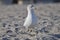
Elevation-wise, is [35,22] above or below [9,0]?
above

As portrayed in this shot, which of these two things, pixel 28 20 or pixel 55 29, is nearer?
pixel 28 20

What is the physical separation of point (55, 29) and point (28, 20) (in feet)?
3.37

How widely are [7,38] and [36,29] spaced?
1.43 metres

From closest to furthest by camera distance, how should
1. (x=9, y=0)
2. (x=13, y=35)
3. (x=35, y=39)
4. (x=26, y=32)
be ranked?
(x=35, y=39) < (x=13, y=35) < (x=26, y=32) < (x=9, y=0)

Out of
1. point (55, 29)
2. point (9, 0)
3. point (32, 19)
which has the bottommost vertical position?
point (9, 0)

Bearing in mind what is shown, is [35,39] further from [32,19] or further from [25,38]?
[32,19]

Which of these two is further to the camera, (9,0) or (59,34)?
(9,0)

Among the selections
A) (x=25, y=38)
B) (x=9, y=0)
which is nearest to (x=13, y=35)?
(x=25, y=38)

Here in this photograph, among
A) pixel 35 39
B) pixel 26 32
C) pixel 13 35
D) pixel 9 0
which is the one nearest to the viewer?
pixel 35 39

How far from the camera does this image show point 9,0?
23.7 m

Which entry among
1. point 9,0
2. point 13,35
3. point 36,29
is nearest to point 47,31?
point 36,29

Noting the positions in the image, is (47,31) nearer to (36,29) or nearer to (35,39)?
(36,29)

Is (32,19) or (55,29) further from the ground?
(32,19)

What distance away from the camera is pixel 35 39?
645cm
